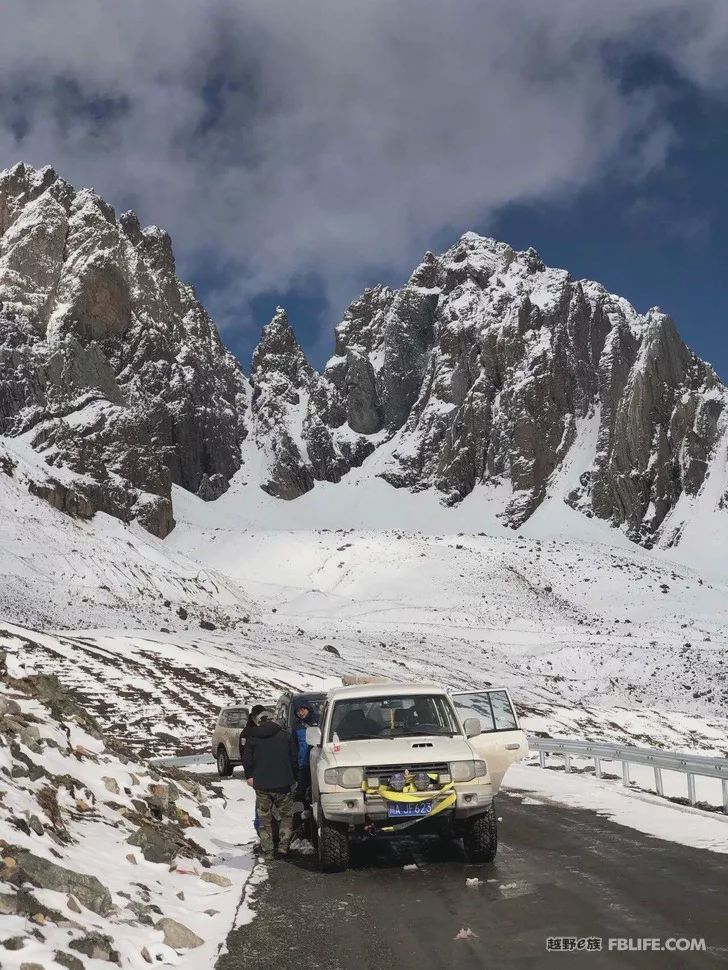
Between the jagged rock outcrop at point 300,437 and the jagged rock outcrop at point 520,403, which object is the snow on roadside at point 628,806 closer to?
the jagged rock outcrop at point 520,403

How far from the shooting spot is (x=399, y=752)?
376 inches

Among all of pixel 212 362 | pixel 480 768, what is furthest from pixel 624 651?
pixel 212 362

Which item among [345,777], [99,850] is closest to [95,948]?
[99,850]

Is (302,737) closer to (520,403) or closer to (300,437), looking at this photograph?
(520,403)

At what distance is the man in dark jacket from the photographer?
1041cm

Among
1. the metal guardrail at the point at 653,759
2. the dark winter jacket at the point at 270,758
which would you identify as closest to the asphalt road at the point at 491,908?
the dark winter jacket at the point at 270,758

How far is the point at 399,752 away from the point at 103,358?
15345cm

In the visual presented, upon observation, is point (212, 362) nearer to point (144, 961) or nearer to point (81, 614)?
point (81, 614)

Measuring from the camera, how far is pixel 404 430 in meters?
179

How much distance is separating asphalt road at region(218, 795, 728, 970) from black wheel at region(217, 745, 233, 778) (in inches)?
412

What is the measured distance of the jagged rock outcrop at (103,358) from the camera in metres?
142

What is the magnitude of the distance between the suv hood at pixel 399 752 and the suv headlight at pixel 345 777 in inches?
2.2

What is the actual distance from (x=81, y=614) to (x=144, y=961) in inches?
1936

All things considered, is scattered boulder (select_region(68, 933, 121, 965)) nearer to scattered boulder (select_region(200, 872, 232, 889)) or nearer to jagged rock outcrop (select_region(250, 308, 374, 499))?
scattered boulder (select_region(200, 872, 232, 889))
